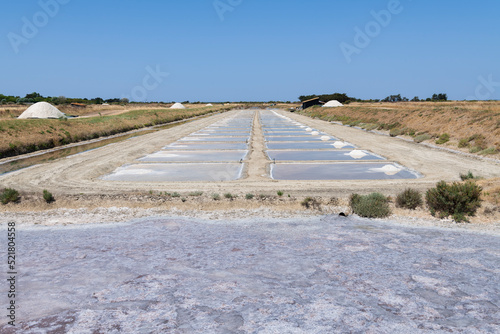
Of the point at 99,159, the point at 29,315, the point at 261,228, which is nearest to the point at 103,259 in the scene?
the point at 29,315

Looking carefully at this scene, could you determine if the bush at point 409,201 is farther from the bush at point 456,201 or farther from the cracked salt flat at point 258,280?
the cracked salt flat at point 258,280

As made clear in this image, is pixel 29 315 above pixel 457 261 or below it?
above

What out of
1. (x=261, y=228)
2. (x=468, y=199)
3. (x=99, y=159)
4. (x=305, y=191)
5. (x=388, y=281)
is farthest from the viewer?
(x=99, y=159)

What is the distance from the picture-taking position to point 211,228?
9.99m

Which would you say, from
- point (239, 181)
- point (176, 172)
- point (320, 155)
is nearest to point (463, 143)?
point (320, 155)

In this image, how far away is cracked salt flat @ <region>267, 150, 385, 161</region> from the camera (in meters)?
22.0

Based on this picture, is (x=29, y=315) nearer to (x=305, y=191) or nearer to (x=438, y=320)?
(x=438, y=320)

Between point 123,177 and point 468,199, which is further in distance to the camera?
point 123,177

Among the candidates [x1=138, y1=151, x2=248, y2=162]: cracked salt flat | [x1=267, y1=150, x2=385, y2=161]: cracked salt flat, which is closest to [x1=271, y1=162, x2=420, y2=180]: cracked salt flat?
[x1=267, y1=150, x2=385, y2=161]: cracked salt flat

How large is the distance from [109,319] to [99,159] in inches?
707

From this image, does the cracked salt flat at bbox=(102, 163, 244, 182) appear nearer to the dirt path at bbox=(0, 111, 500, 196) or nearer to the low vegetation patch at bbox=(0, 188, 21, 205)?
the dirt path at bbox=(0, 111, 500, 196)

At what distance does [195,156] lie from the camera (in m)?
23.6

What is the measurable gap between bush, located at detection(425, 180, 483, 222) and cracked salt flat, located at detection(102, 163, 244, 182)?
26.9ft

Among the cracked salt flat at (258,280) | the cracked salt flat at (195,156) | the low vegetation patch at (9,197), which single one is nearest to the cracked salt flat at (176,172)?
the cracked salt flat at (195,156)
